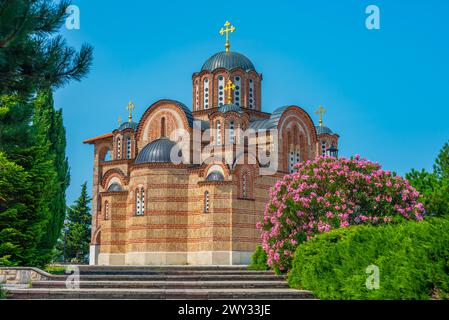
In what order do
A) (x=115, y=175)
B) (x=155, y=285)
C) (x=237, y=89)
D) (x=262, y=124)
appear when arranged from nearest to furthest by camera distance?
(x=155, y=285), (x=115, y=175), (x=262, y=124), (x=237, y=89)

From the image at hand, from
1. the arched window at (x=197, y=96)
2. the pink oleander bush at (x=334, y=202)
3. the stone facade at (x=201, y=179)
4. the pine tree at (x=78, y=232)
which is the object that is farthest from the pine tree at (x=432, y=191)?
the pine tree at (x=78, y=232)

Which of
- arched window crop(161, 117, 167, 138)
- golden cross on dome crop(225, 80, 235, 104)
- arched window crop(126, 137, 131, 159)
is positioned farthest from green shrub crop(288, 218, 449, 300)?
arched window crop(126, 137, 131, 159)

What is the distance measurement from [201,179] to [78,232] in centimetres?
1948

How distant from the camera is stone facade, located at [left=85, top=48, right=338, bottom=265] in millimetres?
31297

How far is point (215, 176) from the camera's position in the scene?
1244 inches

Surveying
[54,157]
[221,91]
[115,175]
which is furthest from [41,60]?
[221,91]

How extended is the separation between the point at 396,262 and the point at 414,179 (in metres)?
15.7

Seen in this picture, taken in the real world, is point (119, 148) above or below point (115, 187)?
above

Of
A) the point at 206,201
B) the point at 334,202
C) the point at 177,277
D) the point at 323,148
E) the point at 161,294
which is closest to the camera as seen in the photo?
the point at 161,294

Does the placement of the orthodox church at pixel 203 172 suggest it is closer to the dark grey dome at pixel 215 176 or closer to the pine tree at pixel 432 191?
the dark grey dome at pixel 215 176

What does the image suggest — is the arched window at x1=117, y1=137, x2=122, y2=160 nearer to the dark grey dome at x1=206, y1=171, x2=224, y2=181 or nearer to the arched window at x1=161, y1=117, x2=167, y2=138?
the arched window at x1=161, y1=117, x2=167, y2=138

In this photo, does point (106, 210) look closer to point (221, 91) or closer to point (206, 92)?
point (206, 92)

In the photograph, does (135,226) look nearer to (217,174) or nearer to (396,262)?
(217,174)
